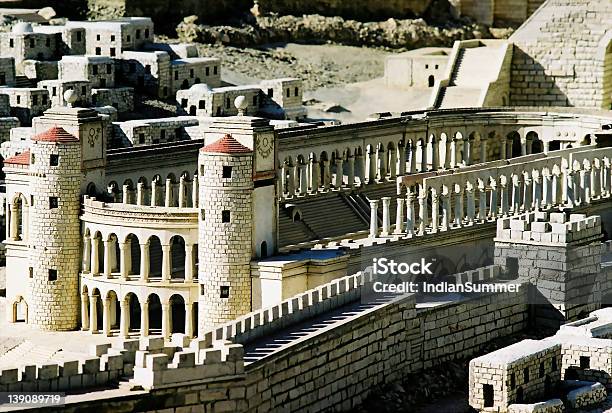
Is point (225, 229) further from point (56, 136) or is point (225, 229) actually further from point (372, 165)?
point (372, 165)

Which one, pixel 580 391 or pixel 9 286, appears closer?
pixel 580 391

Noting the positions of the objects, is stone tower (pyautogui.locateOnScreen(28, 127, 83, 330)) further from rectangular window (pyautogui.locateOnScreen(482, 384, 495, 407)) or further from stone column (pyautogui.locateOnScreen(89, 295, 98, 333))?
rectangular window (pyautogui.locateOnScreen(482, 384, 495, 407))

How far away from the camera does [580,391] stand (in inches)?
2469

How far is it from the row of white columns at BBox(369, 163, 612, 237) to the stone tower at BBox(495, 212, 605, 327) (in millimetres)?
3648

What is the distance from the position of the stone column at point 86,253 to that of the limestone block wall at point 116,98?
886 inches

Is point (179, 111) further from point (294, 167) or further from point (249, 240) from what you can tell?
point (249, 240)

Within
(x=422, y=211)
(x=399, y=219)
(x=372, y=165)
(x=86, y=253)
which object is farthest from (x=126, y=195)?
(x=372, y=165)

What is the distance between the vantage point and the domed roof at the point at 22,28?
317ft

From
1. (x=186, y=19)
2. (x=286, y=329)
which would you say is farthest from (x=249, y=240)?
(x=186, y=19)

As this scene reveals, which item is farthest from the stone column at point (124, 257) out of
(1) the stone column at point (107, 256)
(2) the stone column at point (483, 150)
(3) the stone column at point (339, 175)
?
(2) the stone column at point (483, 150)

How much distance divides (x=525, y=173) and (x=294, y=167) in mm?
7459

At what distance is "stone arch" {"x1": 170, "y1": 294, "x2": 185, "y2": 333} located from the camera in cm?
6838

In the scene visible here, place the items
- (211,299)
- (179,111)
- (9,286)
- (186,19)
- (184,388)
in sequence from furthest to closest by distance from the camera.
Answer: (186,19) → (179,111) → (9,286) → (211,299) → (184,388)

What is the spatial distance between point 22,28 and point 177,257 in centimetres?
2656
